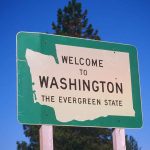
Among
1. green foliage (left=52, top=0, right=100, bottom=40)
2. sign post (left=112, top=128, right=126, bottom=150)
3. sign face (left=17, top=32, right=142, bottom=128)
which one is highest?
green foliage (left=52, top=0, right=100, bottom=40)

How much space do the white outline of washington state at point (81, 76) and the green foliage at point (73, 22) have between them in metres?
24.3

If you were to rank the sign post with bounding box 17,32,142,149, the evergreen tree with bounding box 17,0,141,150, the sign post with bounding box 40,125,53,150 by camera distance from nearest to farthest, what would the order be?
the sign post with bounding box 40,125,53,150
the sign post with bounding box 17,32,142,149
the evergreen tree with bounding box 17,0,141,150

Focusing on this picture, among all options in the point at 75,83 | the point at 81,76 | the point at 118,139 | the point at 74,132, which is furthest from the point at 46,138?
the point at 74,132

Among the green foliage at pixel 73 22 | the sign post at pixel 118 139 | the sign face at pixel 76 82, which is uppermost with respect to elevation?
the green foliage at pixel 73 22

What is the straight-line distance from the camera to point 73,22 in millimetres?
30297

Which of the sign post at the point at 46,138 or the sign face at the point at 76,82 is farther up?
the sign face at the point at 76,82

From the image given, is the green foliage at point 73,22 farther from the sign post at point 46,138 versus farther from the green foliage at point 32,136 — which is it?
the sign post at point 46,138

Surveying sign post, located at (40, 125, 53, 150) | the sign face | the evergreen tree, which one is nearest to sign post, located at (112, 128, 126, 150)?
the sign face

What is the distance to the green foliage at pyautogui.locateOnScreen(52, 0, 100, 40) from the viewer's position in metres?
29.9

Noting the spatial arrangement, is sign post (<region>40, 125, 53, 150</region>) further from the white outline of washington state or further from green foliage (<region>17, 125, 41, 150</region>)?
green foliage (<region>17, 125, 41, 150</region>)

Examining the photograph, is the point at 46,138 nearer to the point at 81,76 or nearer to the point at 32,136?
the point at 81,76

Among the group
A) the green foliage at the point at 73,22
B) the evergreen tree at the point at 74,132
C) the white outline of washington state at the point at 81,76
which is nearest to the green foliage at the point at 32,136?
the evergreen tree at the point at 74,132

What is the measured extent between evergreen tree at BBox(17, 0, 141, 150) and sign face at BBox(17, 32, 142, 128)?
20.7 metres

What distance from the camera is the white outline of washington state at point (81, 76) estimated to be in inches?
184
